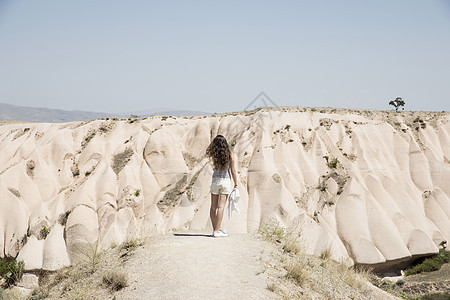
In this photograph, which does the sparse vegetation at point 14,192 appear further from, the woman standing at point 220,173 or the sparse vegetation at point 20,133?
the woman standing at point 220,173

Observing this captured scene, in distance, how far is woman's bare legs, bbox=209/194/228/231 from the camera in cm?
950

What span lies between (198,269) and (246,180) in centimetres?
2064

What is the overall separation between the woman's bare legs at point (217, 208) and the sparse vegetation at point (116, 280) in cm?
264

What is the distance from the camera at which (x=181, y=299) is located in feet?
21.3

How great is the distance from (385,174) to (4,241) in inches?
1090

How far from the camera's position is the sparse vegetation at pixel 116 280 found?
7559 millimetres

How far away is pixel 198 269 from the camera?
24.6 feet

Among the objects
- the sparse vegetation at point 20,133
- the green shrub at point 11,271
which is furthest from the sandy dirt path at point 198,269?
the sparse vegetation at point 20,133

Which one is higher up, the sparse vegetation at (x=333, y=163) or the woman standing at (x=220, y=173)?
the woman standing at (x=220, y=173)

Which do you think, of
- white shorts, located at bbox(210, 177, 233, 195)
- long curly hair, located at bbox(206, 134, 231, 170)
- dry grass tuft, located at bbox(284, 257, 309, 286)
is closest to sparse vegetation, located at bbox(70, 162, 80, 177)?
white shorts, located at bbox(210, 177, 233, 195)

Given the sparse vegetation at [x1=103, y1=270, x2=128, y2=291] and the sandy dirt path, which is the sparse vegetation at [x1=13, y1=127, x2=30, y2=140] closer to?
the sandy dirt path

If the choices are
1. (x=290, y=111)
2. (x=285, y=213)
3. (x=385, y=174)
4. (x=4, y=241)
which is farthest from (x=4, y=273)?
(x=385, y=174)

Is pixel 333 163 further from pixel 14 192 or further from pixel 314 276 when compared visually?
pixel 14 192

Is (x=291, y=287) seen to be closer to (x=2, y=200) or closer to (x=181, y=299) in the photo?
(x=181, y=299)
